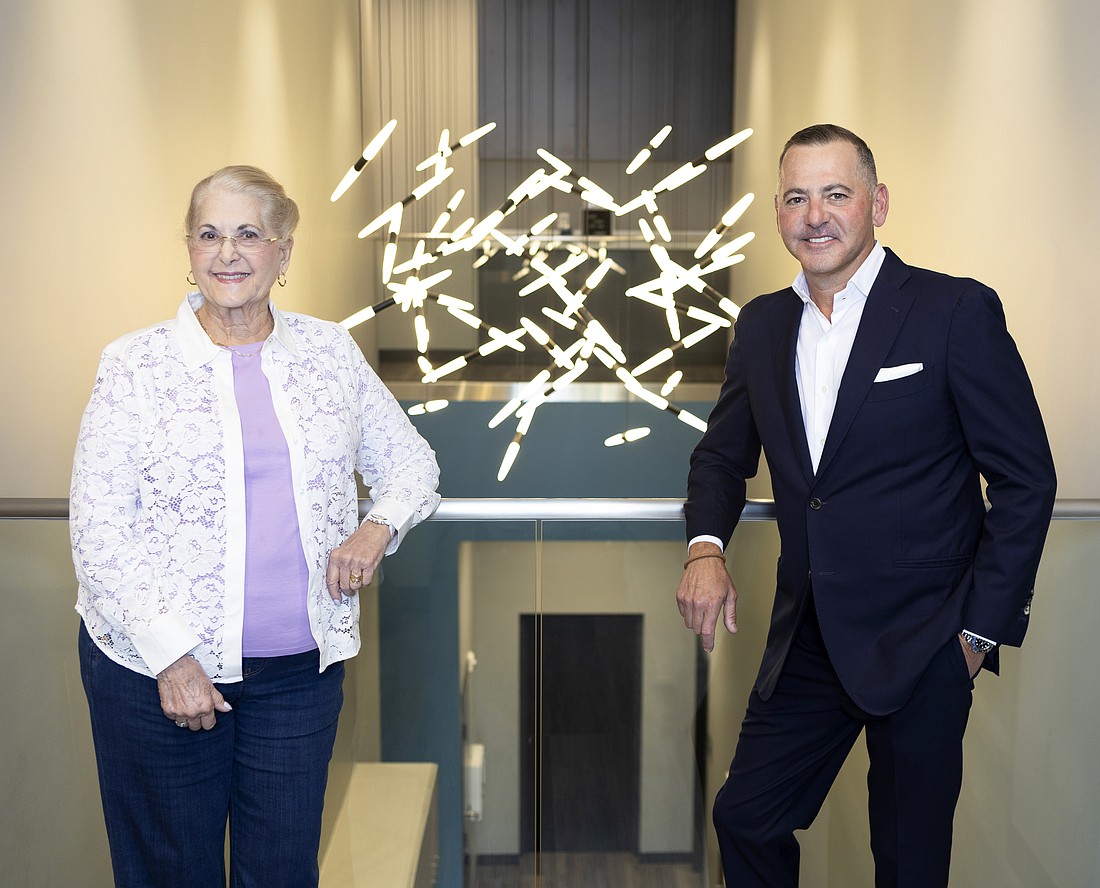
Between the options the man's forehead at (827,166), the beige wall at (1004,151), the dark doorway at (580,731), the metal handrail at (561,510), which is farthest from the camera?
the beige wall at (1004,151)

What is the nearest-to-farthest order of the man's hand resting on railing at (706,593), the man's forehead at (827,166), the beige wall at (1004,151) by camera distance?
the man's forehead at (827,166), the man's hand resting on railing at (706,593), the beige wall at (1004,151)

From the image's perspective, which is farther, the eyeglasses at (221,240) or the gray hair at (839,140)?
the gray hair at (839,140)

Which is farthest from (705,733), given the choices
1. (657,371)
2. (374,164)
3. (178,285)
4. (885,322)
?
(374,164)

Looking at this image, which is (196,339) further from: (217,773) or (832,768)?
(832,768)

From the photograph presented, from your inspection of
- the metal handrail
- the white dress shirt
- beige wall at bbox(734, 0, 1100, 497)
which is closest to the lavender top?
the metal handrail

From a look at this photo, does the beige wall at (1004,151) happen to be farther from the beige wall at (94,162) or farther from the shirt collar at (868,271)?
the beige wall at (94,162)

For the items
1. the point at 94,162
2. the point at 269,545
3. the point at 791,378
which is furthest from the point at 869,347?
the point at 94,162

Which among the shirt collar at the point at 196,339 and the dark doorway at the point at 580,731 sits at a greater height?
the shirt collar at the point at 196,339

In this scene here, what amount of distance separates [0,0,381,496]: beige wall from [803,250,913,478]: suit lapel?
1112 millimetres

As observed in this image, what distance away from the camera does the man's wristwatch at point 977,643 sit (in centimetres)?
179

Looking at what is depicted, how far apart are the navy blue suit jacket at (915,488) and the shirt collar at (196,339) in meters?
0.84

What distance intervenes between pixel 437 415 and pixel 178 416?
642 cm

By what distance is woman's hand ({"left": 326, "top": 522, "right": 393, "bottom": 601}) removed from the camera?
1.81m

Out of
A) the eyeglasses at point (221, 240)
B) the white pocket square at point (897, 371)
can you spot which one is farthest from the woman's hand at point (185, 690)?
the white pocket square at point (897, 371)
